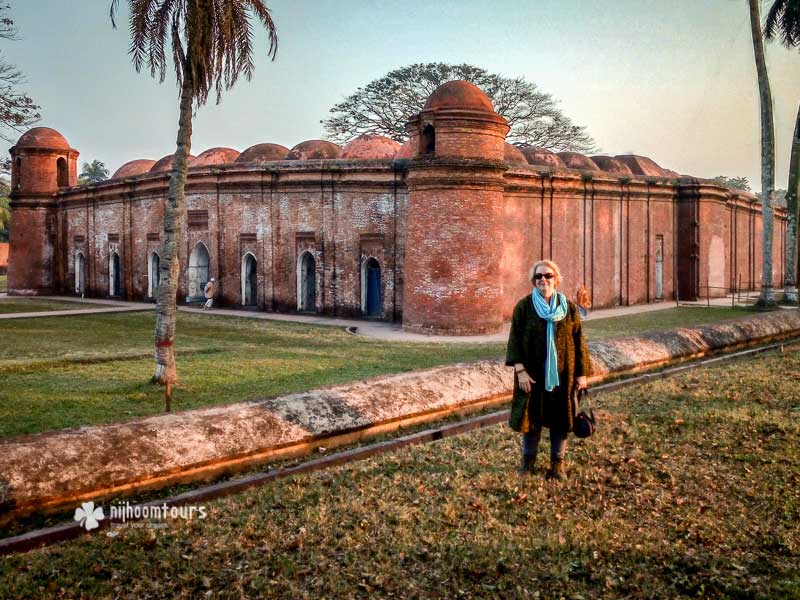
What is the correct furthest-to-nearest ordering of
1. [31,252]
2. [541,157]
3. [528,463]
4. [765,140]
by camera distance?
[31,252], [541,157], [765,140], [528,463]

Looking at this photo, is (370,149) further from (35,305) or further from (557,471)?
(557,471)

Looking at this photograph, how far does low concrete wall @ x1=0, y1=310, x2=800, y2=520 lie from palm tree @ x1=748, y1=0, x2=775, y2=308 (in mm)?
16281

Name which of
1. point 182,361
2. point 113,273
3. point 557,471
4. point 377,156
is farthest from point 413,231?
point 113,273

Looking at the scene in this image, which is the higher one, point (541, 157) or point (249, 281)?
point (541, 157)

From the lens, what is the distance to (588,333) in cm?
1662

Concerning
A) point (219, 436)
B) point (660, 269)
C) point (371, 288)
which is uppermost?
point (660, 269)

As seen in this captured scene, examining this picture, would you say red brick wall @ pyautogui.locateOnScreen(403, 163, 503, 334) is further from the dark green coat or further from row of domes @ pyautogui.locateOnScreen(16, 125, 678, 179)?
the dark green coat

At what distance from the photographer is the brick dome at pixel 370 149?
73.9ft

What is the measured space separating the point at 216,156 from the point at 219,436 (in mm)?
22099

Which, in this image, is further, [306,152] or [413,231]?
[306,152]

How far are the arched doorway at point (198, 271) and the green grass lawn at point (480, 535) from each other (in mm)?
19723

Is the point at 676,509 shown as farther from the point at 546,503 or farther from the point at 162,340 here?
the point at 162,340

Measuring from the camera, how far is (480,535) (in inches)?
169

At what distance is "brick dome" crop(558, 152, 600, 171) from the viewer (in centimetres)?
2609
